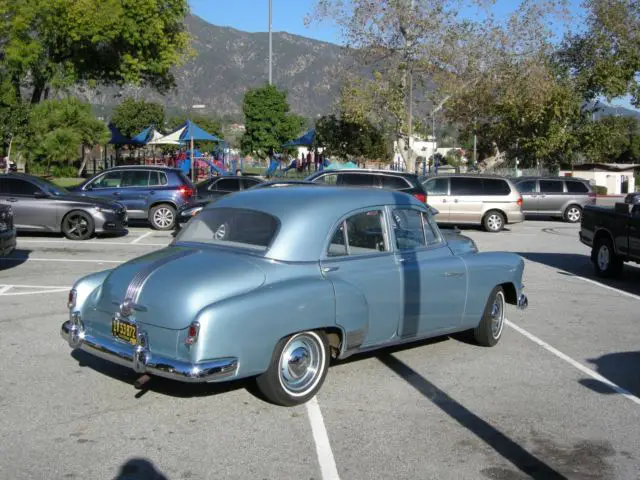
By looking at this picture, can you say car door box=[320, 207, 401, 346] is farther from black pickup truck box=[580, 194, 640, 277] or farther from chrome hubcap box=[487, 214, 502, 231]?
chrome hubcap box=[487, 214, 502, 231]

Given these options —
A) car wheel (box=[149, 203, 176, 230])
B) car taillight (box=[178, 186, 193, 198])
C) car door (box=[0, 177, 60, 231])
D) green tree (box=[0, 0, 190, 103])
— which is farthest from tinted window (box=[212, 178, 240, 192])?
green tree (box=[0, 0, 190, 103])

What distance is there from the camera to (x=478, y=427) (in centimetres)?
562

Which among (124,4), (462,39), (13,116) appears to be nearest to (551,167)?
(462,39)

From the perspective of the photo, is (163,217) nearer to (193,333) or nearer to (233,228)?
(233,228)

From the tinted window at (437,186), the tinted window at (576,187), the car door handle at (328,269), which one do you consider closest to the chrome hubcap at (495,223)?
the tinted window at (437,186)

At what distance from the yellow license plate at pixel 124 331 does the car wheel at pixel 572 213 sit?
2308 centimetres

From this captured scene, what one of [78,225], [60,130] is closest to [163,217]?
[78,225]

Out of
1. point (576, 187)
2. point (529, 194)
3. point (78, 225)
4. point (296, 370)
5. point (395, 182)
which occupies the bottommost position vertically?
point (296, 370)

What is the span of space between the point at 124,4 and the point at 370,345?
2862 centimetres

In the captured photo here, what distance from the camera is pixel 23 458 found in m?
4.86

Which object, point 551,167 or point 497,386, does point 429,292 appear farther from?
point 551,167

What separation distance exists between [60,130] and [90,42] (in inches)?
167

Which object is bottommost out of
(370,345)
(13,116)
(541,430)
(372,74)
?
(541,430)

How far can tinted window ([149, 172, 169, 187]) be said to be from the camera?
20.2 metres
